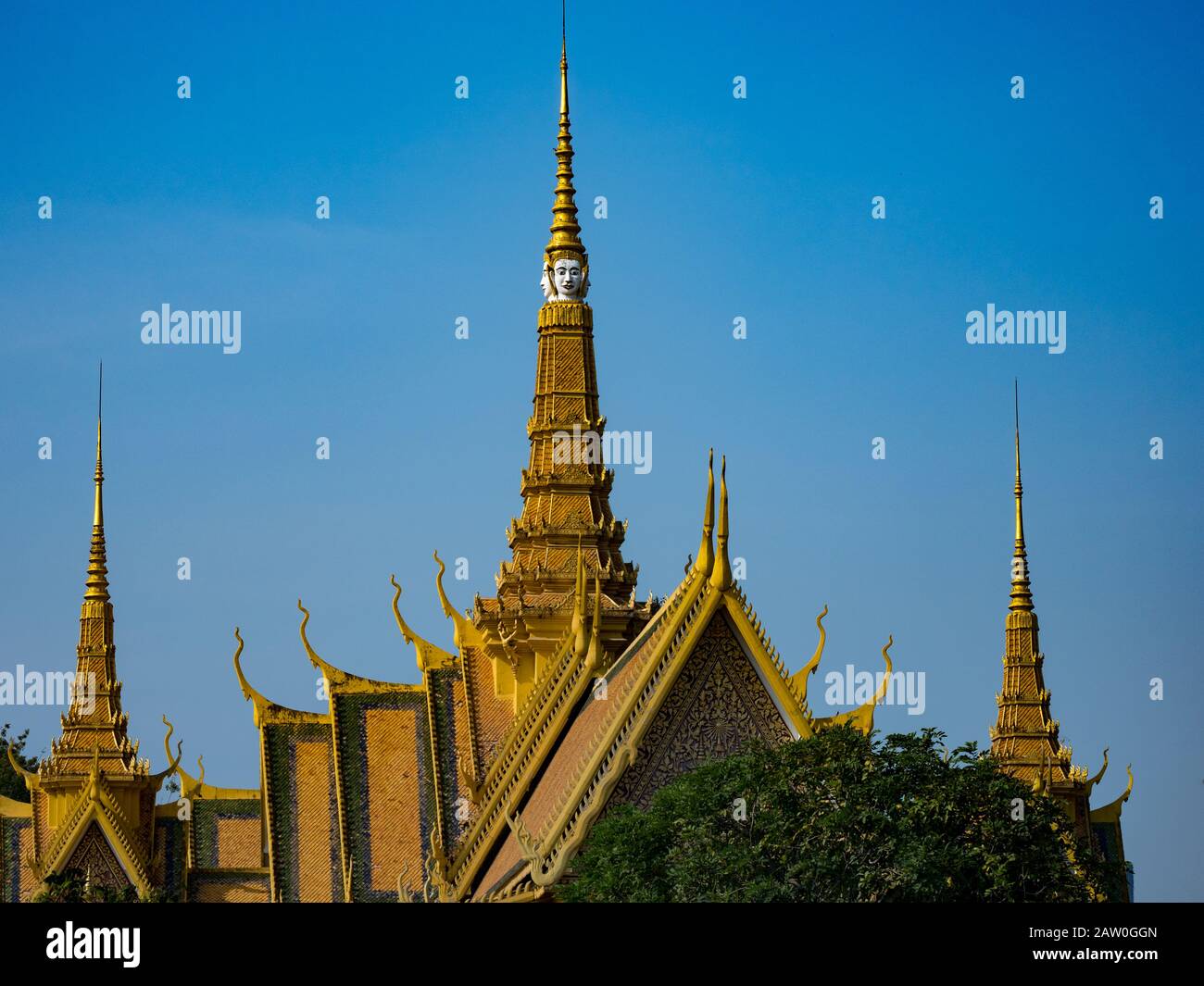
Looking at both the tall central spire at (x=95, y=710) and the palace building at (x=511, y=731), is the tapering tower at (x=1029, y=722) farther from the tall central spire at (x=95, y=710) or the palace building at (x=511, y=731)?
the tall central spire at (x=95, y=710)

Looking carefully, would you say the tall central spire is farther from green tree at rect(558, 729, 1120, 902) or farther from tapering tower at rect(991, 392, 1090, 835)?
green tree at rect(558, 729, 1120, 902)

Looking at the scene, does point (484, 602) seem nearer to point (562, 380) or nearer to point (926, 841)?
point (562, 380)

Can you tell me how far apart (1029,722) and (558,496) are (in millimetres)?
19004

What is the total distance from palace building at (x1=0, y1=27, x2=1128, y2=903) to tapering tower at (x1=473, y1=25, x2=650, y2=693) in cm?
4

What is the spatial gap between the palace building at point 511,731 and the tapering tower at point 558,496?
0.04 metres

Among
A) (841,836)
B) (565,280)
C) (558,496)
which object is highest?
(565,280)

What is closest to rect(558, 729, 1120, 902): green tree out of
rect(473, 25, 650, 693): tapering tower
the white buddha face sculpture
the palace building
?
the palace building

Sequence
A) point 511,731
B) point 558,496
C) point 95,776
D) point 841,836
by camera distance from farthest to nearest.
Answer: point 95,776 → point 558,496 → point 511,731 → point 841,836

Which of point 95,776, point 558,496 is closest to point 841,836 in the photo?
point 558,496

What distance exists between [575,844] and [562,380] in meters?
17.6

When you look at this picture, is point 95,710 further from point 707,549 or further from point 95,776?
point 707,549

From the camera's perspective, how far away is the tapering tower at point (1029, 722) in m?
74.4

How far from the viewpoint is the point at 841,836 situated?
39.6 meters
